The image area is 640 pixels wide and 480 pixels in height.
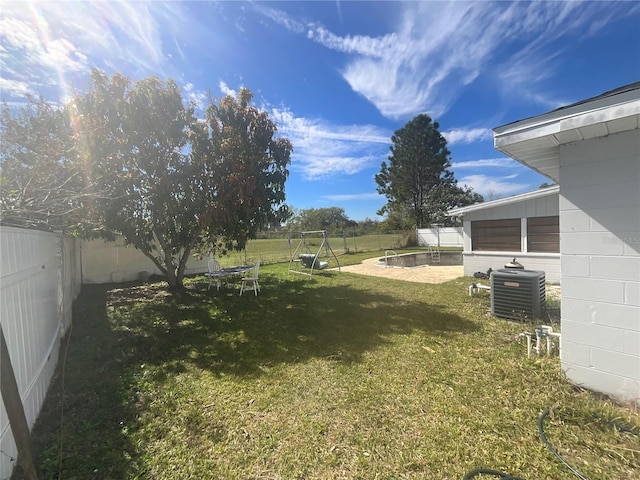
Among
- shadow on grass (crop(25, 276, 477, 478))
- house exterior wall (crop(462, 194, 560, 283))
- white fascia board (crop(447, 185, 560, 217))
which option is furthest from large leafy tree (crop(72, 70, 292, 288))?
house exterior wall (crop(462, 194, 560, 283))

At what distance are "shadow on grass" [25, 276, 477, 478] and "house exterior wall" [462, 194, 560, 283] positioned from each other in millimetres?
3897

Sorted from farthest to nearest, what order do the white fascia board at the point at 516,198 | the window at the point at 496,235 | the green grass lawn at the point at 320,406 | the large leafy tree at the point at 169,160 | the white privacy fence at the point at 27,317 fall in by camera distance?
1. the window at the point at 496,235
2. the white fascia board at the point at 516,198
3. the large leafy tree at the point at 169,160
4. the green grass lawn at the point at 320,406
5. the white privacy fence at the point at 27,317

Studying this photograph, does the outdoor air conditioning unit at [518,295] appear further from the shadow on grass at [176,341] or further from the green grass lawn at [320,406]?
the shadow on grass at [176,341]

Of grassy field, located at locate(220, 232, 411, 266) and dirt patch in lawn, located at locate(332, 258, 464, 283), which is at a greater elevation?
grassy field, located at locate(220, 232, 411, 266)

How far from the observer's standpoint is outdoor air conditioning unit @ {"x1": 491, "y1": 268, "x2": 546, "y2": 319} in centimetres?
479

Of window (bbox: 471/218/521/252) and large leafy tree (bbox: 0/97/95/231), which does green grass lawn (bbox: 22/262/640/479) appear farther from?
window (bbox: 471/218/521/252)

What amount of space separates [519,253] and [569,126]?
23.7 ft

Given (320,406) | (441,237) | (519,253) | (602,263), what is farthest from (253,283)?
(441,237)

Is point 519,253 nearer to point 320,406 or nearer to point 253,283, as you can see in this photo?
point 253,283

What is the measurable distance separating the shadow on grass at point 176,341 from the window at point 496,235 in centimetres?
418

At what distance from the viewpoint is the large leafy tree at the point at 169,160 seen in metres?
5.82

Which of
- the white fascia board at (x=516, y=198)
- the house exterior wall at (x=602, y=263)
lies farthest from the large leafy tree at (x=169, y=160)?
the white fascia board at (x=516, y=198)

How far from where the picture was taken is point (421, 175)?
28.8 m

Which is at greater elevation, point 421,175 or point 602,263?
point 421,175
